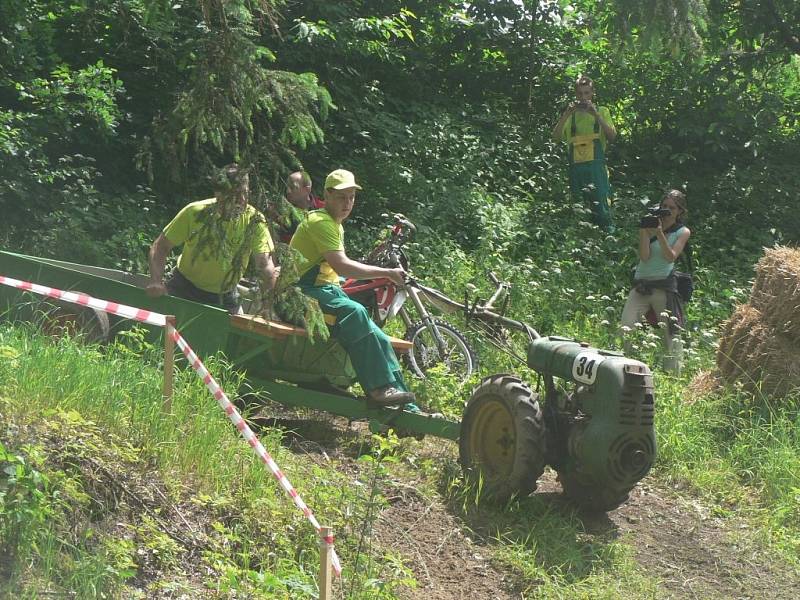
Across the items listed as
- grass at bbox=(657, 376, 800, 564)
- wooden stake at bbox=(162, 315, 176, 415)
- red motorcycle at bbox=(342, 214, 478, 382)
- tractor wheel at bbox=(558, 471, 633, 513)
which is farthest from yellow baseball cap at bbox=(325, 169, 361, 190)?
grass at bbox=(657, 376, 800, 564)

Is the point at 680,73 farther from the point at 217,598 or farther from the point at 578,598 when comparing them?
the point at 217,598

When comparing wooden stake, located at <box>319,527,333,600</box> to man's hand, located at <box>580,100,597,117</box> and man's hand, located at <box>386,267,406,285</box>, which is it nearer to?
man's hand, located at <box>386,267,406,285</box>

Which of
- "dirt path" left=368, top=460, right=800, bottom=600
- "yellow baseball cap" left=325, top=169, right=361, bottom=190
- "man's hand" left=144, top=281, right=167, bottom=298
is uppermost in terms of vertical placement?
"yellow baseball cap" left=325, top=169, right=361, bottom=190

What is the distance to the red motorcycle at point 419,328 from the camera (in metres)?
9.15

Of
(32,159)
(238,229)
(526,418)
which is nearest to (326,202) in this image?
(238,229)

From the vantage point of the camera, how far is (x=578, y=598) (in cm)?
566

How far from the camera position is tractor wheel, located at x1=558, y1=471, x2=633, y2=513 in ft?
20.7

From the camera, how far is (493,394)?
6.61m

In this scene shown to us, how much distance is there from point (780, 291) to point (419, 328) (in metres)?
2.79

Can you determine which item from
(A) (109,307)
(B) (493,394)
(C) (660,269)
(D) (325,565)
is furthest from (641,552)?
(C) (660,269)

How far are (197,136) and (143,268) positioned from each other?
19.8ft

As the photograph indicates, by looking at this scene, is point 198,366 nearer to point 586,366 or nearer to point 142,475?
point 142,475

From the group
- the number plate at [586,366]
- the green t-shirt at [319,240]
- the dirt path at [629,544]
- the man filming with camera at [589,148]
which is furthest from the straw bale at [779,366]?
the man filming with camera at [589,148]

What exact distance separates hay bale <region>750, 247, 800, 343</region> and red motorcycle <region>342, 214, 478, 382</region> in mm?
2261
